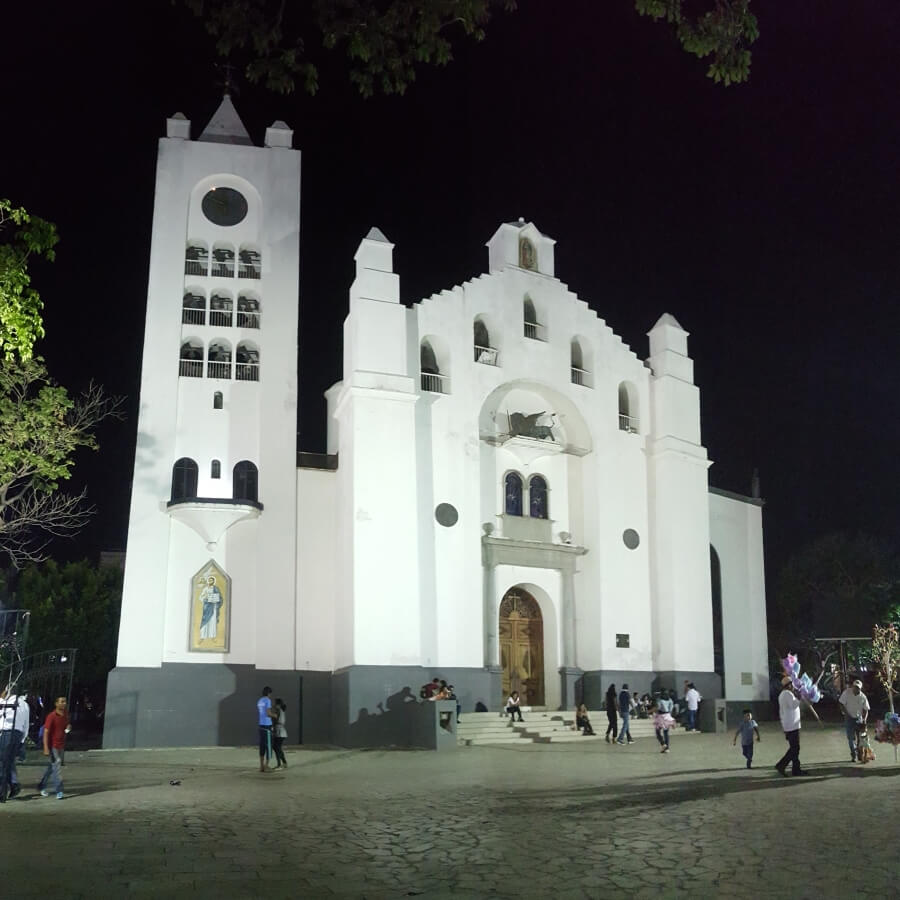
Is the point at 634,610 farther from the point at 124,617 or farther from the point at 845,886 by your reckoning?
the point at 845,886

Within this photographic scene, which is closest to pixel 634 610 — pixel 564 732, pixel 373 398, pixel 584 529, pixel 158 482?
pixel 584 529

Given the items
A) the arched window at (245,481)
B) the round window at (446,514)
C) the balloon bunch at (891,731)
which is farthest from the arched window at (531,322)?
the balloon bunch at (891,731)

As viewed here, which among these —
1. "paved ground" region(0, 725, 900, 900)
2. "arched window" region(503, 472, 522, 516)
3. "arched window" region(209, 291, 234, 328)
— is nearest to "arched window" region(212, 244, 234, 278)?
"arched window" region(209, 291, 234, 328)

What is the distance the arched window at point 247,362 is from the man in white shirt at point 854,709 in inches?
678

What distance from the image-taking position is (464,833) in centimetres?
1112

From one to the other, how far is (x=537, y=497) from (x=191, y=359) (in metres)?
10.7

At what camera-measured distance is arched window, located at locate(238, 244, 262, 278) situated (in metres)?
29.5

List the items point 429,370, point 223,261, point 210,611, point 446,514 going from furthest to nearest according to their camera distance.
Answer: point 223,261
point 429,370
point 446,514
point 210,611

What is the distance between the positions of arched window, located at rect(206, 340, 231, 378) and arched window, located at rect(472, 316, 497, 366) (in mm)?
6906

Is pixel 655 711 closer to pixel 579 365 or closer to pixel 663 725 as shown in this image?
pixel 663 725

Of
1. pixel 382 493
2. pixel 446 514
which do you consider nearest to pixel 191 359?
pixel 382 493

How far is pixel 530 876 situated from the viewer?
8.88 meters

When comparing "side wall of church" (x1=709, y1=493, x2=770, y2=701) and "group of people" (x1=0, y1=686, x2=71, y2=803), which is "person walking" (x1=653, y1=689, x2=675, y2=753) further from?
"side wall of church" (x1=709, y1=493, x2=770, y2=701)

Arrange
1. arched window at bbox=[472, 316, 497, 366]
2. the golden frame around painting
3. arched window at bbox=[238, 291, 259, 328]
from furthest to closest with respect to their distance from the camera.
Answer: arched window at bbox=[472, 316, 497, 366] → arched window at bbox=[238, 291, 259, 328] → the golden frame around painting
